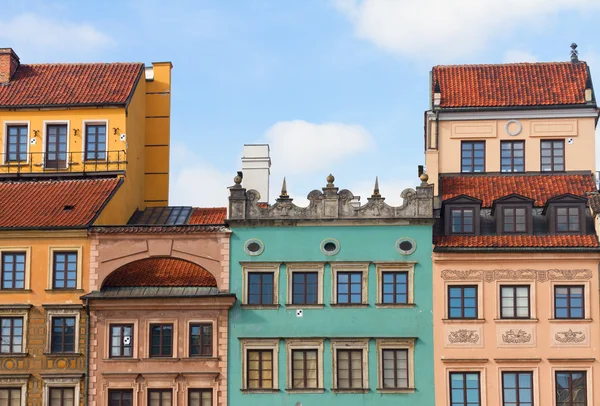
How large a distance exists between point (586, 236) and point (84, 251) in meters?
19.5

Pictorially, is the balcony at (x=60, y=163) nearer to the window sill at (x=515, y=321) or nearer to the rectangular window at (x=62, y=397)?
the rectangular window at (x=62, y=397)

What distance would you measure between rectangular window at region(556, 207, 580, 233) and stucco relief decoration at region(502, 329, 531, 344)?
445 centimetres

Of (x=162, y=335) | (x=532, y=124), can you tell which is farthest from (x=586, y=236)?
(x=162, y=335)

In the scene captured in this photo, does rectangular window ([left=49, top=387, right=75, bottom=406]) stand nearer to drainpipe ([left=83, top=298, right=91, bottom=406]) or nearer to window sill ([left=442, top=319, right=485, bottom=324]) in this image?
drainpipe ([left=83, top=298, right=91, bottom=406])

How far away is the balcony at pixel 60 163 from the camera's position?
58312mm

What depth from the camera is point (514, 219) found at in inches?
2111

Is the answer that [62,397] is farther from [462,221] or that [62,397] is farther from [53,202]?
[462,221]

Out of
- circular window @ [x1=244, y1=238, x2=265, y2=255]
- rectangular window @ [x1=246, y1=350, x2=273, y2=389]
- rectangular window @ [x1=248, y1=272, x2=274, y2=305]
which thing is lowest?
rectangular window @ [x1=246, y1=350, x2=273, y2=389]

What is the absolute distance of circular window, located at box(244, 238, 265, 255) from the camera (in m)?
53.3

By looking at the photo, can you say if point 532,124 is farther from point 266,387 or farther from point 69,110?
point 69,110

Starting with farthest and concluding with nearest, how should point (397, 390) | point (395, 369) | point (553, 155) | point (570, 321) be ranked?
1. point (553, 155)
2. point (395, 369)
3. point (570, 321)
4. point (397, 390)

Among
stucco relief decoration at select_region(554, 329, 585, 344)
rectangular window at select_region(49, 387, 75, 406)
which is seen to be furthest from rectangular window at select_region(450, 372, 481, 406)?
rectangular window at select_region(49, 387, 75, 406)

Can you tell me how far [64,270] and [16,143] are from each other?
8399 millimetres

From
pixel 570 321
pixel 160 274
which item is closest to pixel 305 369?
pixel 160 274
